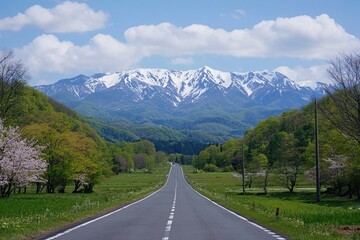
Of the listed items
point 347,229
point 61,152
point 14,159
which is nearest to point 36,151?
point 14,159

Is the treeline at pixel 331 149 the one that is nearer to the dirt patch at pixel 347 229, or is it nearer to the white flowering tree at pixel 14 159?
the dirt patch at pixel 347 229

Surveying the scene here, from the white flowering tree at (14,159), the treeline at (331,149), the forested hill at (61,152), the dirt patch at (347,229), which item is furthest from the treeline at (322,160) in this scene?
the white flowering tree at (14,159)

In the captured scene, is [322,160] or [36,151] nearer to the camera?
[36,151]

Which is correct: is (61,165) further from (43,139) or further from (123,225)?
(123,225)

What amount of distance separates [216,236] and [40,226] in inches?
253

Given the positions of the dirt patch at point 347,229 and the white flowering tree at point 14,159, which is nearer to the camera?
the dirt patch at point 347,229

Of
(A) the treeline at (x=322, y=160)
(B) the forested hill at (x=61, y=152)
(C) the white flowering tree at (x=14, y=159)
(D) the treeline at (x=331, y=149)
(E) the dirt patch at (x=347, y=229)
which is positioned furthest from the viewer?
(B) the forested hill at (x=61, y=152)

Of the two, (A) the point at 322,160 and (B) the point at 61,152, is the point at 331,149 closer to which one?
(A) the point at 322,160

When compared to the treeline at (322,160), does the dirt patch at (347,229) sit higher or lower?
lower

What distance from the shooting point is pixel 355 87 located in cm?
2923

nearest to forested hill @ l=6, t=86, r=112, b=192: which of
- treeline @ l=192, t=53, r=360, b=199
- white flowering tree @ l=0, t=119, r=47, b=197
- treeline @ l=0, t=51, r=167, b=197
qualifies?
treeline @ l=0, t=51, r=167, b=197

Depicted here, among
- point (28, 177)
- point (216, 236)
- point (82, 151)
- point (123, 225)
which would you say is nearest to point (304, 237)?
point (216, 236)

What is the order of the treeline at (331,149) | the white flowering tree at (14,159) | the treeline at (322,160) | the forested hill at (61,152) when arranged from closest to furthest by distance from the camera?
the treeline at (331,149)
the white flowering tree at (14,159)
the treeline at (322,160)
the forested hill at (61,152)

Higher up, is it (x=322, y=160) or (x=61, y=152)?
(x=61, y=152)
